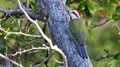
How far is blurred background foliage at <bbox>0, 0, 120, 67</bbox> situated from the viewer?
148 inches

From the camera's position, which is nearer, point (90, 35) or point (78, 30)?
point (78, 30)

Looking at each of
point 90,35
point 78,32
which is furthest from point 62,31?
point 90,35

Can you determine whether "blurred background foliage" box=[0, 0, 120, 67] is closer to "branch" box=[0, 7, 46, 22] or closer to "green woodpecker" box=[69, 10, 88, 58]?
"branch" box=[0, 7, 46, 22]

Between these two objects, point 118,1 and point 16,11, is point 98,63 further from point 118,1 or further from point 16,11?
point 16,11

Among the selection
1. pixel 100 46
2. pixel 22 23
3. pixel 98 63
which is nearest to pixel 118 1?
pixel 98 63

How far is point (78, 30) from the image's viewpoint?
3.79m

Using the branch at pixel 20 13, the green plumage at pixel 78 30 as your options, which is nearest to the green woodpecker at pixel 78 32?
the green plumage at pixel 78 30

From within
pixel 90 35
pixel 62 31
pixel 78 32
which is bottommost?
pixel 90 35

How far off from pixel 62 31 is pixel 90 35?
224cm

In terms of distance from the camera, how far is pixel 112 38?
25.3ft

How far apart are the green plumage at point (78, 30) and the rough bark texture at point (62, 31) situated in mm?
62

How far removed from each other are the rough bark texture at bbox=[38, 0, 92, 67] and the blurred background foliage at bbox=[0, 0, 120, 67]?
18 centimetres

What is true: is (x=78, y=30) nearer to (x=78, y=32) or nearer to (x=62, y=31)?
(x=78, y=32)

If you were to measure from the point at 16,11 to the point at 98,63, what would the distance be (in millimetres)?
1551
